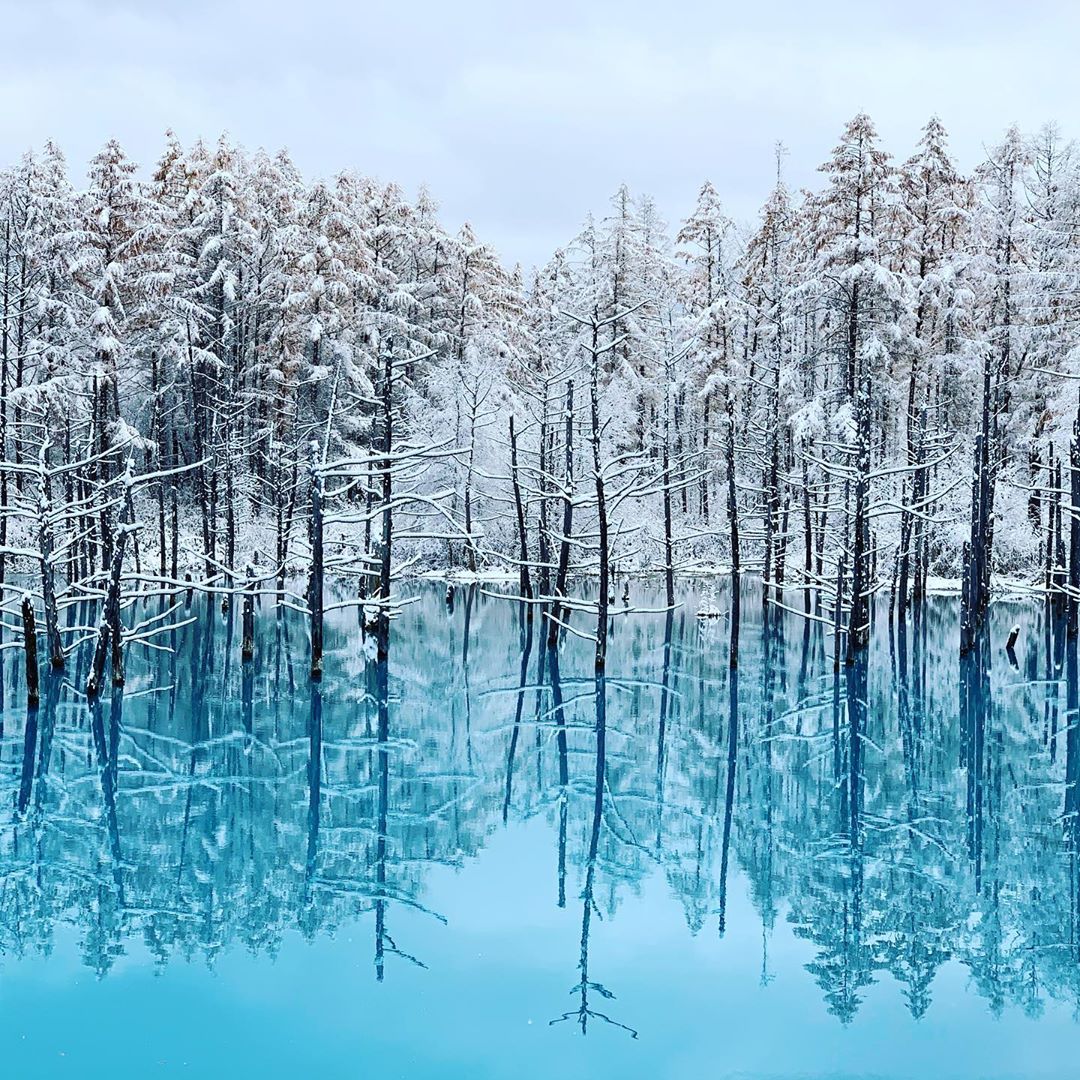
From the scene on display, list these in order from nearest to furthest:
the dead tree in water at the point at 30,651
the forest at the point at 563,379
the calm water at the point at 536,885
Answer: the calm water at the point at 536,885, the dead tree in water at the point at 30,651, the forest at the point at 563,379

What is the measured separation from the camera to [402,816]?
1417cm

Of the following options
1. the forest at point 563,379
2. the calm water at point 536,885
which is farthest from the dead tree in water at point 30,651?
the forest at point 563,379

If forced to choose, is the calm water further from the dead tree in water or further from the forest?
the forest

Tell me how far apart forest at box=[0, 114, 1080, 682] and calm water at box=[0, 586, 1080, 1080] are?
5.05 m

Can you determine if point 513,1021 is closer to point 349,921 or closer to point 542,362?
point 349,921

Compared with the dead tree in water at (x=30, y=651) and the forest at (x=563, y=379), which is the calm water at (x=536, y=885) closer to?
the dead tree in water at (x=30, y=651)

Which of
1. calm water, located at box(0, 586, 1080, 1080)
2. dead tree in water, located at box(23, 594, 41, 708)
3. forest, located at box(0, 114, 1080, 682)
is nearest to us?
calm water, located at box(0, 586, 1080, 1080)

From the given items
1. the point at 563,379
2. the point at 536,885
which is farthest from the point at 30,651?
the point at 563,379

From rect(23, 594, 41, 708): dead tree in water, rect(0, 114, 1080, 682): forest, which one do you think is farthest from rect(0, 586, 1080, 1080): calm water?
rect(0, 114, 1080, 682): forest

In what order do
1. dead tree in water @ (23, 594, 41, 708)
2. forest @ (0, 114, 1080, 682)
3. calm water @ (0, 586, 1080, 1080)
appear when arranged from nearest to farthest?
calm water @ (0, 586, 1080, 1080) < dead tree in water @ (23, 594, 41, 708) < forest @ (0, 114, 1080, 682)

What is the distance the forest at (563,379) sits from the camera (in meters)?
31.4

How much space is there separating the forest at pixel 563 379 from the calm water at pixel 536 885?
5.05 meters

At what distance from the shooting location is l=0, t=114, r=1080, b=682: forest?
1238 inches

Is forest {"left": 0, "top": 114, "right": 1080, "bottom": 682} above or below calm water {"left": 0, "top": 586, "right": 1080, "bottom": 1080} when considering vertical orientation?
above
